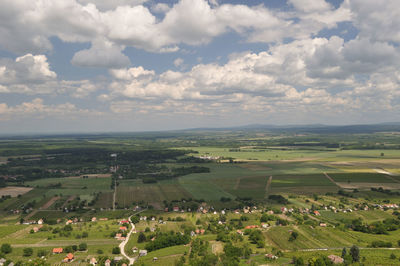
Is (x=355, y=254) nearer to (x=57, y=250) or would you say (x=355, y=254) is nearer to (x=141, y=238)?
(x=141, y=238)

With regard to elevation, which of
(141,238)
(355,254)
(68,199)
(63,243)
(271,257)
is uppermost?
(355,254)

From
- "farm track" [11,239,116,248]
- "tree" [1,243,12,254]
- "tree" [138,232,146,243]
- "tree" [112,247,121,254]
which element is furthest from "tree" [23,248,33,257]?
"tree" [138,232,146,243]

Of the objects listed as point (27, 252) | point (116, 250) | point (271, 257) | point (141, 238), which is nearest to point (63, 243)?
point (27, 252)

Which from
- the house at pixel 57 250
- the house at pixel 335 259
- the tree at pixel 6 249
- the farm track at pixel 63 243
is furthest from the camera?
the farm track at pixel 63 243

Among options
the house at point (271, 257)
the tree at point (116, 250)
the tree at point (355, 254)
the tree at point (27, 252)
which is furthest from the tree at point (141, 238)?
the tree at point (355, 254)

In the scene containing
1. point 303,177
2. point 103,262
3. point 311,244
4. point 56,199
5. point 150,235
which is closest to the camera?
point 103,262

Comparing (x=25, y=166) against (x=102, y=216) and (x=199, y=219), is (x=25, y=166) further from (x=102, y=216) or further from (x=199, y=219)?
(x=199, y=219)

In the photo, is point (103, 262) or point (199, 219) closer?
point (103, 262)

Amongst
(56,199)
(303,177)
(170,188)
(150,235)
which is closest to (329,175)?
(303,177)

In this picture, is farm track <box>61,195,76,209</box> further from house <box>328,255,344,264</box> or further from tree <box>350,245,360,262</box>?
tree <box>350,245,360,262</box>

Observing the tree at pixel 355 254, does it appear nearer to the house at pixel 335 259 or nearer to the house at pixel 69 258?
the house at pixel 335 259

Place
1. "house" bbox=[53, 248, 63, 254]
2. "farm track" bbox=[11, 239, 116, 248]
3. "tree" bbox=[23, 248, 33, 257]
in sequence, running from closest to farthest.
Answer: "tree" bbox=[23, 248, 33, 257] → "house" bbox=[53, 248, 63, 254] → "farm track" bbox=[11, 239, 116, 248]
